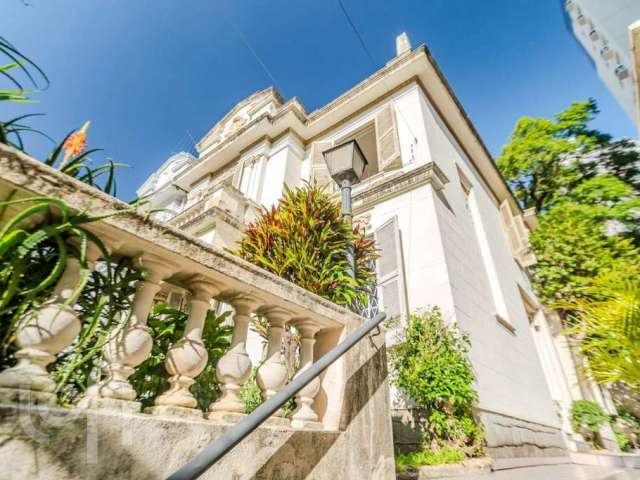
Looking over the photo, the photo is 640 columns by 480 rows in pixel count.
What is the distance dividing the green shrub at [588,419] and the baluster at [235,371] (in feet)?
31.6

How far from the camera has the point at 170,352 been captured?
106 cm

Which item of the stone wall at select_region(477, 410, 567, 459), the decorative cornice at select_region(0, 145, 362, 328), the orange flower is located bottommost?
the stone wall at select_region(477, 410, 567, 459)

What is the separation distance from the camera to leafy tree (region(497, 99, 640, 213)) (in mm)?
12625

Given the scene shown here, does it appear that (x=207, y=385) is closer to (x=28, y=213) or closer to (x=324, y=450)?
(x=324, y=450)

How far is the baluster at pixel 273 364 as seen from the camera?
1329 mm

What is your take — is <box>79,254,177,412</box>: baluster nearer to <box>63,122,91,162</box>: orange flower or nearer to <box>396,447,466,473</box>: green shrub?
<box>63,122,91,162</box>: orange flower

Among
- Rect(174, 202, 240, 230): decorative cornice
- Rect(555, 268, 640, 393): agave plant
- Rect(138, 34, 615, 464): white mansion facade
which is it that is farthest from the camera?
Rect(174, 202, 240, 230): decorative cornice

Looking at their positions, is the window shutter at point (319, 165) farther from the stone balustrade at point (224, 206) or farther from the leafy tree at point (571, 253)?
the leafy tree at point (571, 253)

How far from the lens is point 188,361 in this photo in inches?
41.5

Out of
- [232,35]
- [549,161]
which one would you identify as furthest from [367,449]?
[549,161]

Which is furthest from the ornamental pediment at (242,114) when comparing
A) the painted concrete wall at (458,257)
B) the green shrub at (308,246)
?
the green shrub at (308,246)

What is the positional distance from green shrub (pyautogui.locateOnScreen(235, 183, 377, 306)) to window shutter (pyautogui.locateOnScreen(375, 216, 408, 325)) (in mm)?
1624

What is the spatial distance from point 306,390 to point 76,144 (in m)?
1.41

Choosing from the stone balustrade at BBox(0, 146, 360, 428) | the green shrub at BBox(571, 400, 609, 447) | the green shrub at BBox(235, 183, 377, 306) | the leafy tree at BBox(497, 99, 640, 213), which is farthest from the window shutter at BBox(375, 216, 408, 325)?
the leafy tree at BBox(497, 99, 640, 213)
